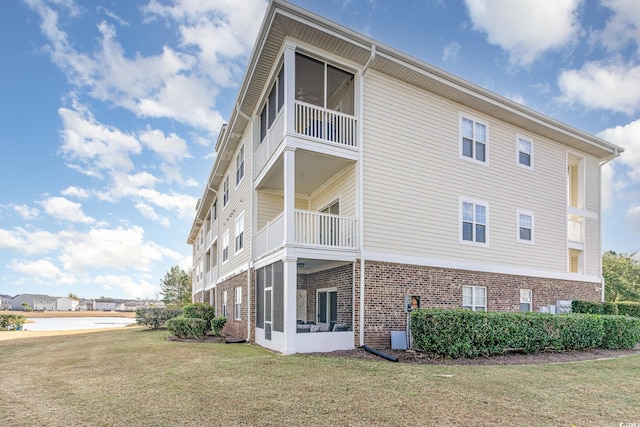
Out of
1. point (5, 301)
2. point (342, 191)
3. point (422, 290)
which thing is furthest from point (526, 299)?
point (5, 301)

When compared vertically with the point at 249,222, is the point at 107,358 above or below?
below

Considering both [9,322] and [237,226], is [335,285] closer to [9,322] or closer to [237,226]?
[237,226]

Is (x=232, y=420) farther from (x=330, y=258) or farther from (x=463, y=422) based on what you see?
(x=330, y=258)

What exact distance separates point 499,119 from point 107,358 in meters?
15.8

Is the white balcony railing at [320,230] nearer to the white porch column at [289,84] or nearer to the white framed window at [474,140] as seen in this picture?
the white porch column at [289,84]

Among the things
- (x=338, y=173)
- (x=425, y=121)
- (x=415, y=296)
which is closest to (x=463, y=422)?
(x=415, y=296)

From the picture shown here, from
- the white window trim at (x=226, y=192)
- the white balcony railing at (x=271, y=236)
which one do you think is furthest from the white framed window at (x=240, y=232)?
the white window trim at (x=226, y=192)

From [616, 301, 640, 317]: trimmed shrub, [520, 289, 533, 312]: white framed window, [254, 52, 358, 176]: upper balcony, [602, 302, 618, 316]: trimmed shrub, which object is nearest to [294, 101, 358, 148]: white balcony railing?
[254, 52, 358, 176]: upper balcony

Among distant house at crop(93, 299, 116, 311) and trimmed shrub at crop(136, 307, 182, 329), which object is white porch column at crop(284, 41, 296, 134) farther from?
distant house at crop(93, 299, 116, 311)

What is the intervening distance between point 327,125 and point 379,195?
2.65 meters

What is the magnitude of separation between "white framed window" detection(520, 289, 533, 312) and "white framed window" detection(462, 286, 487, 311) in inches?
81.3

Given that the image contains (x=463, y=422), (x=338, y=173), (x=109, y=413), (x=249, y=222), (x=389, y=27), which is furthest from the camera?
(x=249, y=222)

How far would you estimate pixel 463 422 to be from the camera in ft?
18.4

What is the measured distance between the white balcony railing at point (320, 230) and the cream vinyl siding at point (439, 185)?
52 cm
